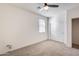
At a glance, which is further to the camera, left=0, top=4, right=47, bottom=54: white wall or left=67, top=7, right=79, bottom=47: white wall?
left=67, top=7, right=79, bottom=47: white wall

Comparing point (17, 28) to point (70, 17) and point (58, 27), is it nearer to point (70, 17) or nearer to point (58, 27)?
point (58, 27)

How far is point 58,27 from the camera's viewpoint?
4.06 metres

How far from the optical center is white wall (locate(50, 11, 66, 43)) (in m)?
3.86

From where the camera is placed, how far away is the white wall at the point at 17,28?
9.32 ft

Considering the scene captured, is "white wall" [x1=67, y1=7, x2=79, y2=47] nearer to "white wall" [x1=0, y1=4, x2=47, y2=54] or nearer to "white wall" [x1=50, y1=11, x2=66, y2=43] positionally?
"white wall" [x1=50, y1=11, x2=66, y2=43]

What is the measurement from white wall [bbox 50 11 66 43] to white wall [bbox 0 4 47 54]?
1.58 ft

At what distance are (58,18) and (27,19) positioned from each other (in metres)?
1.57

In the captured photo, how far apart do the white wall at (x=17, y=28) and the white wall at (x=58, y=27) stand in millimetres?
481

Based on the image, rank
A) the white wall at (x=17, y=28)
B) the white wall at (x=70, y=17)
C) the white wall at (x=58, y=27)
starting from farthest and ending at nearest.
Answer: the white wall at (x=58, y=27), the white wall at (x=70, y=17), the white wall at (x=17, y=28)

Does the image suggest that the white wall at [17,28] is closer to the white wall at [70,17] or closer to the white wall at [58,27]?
the white wall at [58,27]

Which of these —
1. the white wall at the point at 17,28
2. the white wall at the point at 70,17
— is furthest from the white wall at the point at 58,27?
the white wall at the point at 17,28

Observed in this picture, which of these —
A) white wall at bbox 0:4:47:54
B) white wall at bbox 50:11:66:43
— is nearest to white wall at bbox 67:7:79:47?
white wall at bbox 50:11:66:43

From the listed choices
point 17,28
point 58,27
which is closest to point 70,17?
point 58,27

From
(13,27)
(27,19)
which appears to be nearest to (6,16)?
(13,27)
